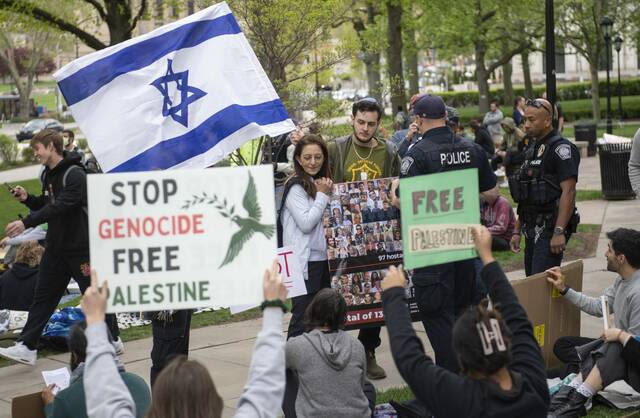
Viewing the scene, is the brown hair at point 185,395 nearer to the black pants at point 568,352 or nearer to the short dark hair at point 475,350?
the short dark hair at point 475,350

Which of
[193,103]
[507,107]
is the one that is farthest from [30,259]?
[507,107]

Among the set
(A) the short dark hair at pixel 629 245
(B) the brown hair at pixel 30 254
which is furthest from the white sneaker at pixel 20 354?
(A) the short dark hair at pixel 629 245

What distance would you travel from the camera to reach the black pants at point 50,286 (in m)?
8.68

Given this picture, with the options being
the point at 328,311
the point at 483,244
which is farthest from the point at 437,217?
the point at 328,311

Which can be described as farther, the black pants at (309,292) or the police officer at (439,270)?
the black pants at (309,292)

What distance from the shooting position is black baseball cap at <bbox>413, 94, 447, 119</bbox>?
6.52 metres

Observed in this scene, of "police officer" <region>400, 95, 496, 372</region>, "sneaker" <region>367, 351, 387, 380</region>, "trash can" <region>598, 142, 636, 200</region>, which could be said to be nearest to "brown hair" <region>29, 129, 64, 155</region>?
"sneaker" <region>367, 351, 387, 380</region>

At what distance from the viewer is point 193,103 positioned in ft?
23.6

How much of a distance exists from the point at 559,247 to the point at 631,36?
39.4 metres

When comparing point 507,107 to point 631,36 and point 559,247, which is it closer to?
point 631,36

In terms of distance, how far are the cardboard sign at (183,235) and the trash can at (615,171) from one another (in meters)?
14.8

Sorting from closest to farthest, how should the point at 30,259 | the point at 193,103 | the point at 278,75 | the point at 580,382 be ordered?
the point at 580,382 < the point at 193,103 < the point at 30,259 < the point at 278,75

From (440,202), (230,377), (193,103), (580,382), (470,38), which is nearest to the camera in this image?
(440,202)

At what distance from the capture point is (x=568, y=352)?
23.4 feet
